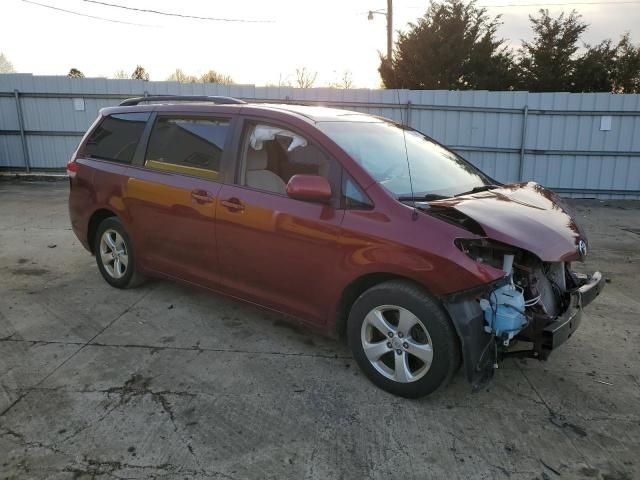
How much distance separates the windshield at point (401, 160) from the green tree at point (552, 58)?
1969 centimetres

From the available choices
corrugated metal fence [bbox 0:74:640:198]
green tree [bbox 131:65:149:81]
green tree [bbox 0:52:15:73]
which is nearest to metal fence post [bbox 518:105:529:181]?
corrugated metal fence [bbox 0:74:640:198]

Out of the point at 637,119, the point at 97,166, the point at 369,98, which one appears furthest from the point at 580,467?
the point at 637,119

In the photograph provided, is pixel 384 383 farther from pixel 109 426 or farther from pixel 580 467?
pixel 109 426

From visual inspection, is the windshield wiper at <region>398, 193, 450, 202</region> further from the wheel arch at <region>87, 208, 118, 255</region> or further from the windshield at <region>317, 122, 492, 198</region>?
the wheel arch at <region>87, 208, 118, 255</region>

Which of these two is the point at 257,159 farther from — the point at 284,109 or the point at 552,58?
the point at 552,58

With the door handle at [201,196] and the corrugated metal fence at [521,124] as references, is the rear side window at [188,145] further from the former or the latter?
the corrugated metal fence at [521,124]

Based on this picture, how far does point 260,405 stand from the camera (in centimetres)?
313

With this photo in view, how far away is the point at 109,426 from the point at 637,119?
11794 mm

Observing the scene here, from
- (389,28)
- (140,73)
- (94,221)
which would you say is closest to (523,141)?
(94,221)

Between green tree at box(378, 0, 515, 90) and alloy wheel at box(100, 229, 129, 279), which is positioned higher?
green tree at box(378, 0, 515, 90)

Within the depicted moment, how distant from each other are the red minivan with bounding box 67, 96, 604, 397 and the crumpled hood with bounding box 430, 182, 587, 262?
0.04 ft

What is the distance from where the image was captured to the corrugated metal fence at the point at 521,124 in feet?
35.9

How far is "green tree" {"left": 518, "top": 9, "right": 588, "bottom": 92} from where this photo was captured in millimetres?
21312

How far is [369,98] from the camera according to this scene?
11.4 metres
